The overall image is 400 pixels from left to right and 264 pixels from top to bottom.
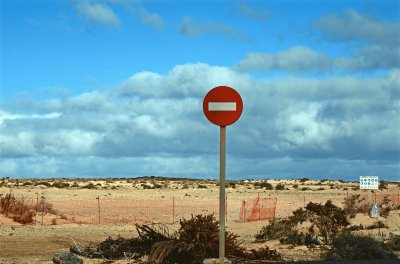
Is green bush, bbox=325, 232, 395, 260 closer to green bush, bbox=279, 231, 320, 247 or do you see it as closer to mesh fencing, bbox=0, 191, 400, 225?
green bush, bbox=279, 231, 320, 247

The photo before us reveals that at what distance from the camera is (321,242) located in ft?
73.5

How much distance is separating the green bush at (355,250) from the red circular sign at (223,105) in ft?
17.5

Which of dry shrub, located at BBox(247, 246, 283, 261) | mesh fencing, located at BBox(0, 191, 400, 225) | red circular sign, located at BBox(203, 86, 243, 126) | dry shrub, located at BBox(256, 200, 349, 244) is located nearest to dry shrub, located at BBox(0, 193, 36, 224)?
mesh fencing, located at BBox(0, 191, 400, 225)

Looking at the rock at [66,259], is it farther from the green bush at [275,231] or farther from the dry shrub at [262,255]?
the green bush at [275,231]

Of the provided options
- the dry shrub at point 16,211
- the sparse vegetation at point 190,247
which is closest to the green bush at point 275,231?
the sparse vegetation at point 190,247

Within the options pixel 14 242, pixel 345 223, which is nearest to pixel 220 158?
pixel 345 223

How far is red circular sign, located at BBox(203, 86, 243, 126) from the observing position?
14.1 meters

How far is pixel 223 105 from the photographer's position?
46.2 feet

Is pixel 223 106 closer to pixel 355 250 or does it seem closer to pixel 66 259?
pixel 66 259

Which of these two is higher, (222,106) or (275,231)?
(222,106)

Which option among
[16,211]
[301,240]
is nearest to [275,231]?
[301,240]

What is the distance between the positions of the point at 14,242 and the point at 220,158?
45.0 ft

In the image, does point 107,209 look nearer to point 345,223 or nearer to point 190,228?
point 345,223

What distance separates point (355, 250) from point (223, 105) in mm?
5711
